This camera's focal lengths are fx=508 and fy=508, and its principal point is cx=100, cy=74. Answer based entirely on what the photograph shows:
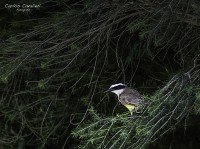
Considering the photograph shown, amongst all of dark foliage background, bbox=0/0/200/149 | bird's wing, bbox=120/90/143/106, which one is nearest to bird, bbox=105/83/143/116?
bird's wing, bbox=120/90/143/106

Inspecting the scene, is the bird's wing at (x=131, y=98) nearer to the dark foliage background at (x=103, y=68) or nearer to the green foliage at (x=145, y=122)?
the dark foliage background at (x=103, y=68)

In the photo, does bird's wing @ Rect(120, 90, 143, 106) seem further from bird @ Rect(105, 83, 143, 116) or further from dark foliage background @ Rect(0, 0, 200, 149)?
dark foliage background @ Rect(0, 0, 200, 149)

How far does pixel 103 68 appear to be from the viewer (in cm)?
596

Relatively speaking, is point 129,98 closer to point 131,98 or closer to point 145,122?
point 131,98

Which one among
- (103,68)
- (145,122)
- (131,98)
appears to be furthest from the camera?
(103,68)

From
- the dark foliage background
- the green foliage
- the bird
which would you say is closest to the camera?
the green foliage

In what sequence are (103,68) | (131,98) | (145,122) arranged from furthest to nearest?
(103,68), (131,98), (145,122)

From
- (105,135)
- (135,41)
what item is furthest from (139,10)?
(105,135)

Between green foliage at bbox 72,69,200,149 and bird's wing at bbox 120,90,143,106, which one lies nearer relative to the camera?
green foliage at bbox 72,69,200,149

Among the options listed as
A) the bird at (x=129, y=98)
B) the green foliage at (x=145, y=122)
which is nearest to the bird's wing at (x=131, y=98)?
the bird at (x=129, y=98)

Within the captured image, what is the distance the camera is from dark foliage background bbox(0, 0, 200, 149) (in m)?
4.02

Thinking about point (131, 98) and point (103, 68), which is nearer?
point (131, 98)

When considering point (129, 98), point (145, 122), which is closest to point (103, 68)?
point (129, 98)

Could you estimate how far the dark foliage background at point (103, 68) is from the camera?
4.02 m
